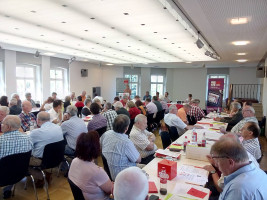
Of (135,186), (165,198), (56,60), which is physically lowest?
(165,198)

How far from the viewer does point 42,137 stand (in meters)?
3.24

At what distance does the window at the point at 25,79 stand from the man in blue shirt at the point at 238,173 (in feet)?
33.7

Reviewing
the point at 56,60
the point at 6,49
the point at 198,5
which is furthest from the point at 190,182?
the point at 56,60

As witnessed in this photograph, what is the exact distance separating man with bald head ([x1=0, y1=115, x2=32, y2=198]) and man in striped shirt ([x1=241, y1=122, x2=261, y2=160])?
2908 millimetres

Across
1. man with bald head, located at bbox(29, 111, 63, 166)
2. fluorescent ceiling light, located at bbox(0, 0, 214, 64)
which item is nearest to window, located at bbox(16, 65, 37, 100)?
fluorescent ceiling light, located at bbox(0, 0, 214, 64)

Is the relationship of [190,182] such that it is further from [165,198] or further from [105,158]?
[105,158]

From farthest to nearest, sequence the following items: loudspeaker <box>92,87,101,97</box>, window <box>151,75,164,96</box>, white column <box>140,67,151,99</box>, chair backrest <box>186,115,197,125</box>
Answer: window <box>151,75,164,96</box> → white column <box>140,67,151,99</box> → loudspeaker <box>92,87,101,97</box> → chair backrest <box>186,115,197,125</box>

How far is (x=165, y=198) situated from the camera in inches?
71.1

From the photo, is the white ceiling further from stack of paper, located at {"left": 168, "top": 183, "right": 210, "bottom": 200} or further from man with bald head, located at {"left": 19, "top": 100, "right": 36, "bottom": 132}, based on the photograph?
stack of paper, located at {"left": 168, "top": 183, "right": 210, "bottom": 200}

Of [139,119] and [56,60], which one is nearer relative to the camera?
[139,119]

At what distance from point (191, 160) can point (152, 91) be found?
1353 cm

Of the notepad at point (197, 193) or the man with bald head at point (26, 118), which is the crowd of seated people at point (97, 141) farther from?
the notepad at point (197, 193)

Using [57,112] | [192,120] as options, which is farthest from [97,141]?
[192,120]

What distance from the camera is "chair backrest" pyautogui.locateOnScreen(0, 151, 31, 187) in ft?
8.23
